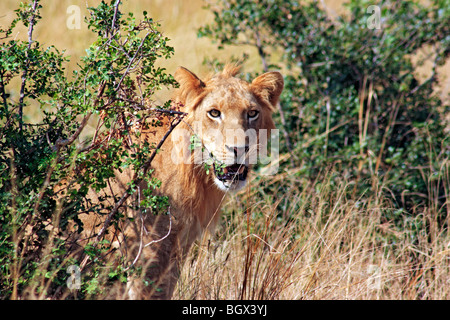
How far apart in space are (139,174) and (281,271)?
51.8 inches

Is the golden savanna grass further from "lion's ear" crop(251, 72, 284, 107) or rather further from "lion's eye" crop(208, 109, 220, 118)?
"lion's ear" crop(251, 72, 284, 107)

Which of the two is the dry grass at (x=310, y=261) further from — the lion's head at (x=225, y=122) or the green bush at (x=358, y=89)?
the green bush at (x=358, y=89)

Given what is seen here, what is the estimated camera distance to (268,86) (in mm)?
4980

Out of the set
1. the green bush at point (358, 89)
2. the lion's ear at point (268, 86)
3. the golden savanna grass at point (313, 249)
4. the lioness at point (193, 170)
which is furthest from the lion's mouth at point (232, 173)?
the green bush at point (358, 89)

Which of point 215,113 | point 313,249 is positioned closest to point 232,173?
point 215,113

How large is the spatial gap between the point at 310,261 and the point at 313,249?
0.12 metres

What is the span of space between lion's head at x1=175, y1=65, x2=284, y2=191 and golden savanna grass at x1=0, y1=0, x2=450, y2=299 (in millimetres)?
246

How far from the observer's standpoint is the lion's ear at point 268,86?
4910 millimetres

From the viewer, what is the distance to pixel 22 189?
343 centimetres

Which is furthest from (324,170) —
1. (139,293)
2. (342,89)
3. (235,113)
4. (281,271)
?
(139,293)

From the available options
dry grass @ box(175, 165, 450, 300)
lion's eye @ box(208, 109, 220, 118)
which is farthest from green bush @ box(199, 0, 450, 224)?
lion's eye @ box(208, 109, 220, 118)

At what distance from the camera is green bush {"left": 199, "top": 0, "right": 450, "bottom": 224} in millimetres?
6473

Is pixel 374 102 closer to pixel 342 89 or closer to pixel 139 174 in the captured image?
pixel 342 89

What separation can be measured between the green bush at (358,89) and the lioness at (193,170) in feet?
6.56
